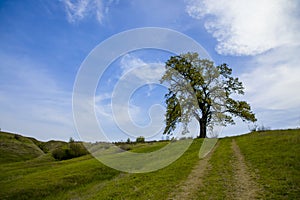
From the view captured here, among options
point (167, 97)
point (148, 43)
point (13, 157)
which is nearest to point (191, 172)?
point (148, 43)

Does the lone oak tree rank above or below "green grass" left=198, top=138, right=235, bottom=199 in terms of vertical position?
above

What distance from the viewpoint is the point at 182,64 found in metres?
46.0

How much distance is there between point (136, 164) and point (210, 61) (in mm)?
26983

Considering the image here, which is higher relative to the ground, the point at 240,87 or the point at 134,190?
the point at 240,87

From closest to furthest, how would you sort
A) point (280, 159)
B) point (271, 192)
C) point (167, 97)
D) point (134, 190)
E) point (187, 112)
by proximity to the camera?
point (271, 192)
point (134, 190)
point (280, 159)
point (187, 112)
point (167, 97)

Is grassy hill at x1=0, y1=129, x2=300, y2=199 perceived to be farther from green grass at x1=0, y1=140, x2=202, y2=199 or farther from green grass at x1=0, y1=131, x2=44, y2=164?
green grass at x1=0, y1=131, x2=44, y2=164

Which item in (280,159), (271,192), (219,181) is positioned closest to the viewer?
(271,192)

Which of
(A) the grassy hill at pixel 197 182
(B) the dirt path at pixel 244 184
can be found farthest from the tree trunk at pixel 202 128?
(B) the dirt path at pixel 244 184

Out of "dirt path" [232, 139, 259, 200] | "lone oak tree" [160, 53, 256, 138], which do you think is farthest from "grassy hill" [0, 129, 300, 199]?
"lone oak tree" [160, 53, 256, 138]

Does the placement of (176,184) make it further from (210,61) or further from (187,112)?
(210,61)

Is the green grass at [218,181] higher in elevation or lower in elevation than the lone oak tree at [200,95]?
lower

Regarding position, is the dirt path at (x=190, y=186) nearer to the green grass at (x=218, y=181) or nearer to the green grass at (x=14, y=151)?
the green grass at (x=218, y=181)

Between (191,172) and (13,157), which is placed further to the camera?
(13,157)

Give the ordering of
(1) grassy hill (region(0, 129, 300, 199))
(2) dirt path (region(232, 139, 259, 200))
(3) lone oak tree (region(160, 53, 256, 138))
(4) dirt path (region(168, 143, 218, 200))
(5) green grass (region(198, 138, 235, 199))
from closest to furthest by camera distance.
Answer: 1. (2) dirt path (region(232, 139, 259, 200))
2. (5) green grass (region(198, 138, 235, 199))
3. (1) grassy hill (region(0, 129, 300, 199))
4. (4) dirt path (region(168, 143, 218, 200))
5. (3) lone oak tree (region(160, 53, 256, 138))
